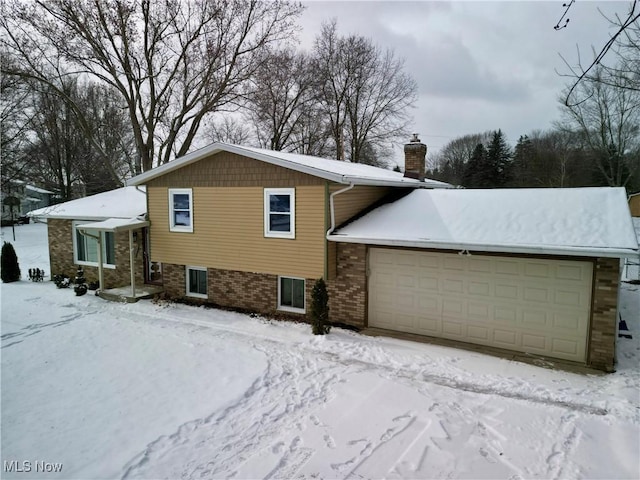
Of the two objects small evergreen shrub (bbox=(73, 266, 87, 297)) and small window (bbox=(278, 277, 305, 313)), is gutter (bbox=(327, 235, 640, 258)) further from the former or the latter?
small evergreen shrub (bbox=(73, 266, 87, 297))

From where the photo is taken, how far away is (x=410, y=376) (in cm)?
743

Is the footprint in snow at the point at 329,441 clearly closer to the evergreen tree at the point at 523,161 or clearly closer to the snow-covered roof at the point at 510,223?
the snow-covered roof at the point at 510,223

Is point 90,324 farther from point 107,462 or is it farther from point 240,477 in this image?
point 240,477

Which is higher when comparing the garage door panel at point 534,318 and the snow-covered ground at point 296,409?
the garage door panel at point 534,318

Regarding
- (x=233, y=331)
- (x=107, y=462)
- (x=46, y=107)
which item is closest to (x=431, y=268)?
(x=233, y=331)

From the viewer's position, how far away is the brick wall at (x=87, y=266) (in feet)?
44.8

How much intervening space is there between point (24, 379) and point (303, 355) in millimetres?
5003

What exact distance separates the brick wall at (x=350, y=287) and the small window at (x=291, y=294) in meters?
1.03

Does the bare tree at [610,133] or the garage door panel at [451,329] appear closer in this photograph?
the garage door panel at [451,329]

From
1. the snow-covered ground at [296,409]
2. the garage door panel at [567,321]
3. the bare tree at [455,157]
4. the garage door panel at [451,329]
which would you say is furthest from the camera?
the bare tree at [455,157]

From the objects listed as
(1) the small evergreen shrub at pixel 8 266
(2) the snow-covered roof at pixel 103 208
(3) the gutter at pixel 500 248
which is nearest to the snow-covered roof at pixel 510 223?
(3) the gutter at pixel 500 248

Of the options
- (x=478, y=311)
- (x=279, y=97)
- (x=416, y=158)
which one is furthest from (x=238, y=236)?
(x=279, y=97)

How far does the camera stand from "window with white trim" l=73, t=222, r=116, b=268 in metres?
14.2

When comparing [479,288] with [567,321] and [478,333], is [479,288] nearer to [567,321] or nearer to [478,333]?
[478,333]
